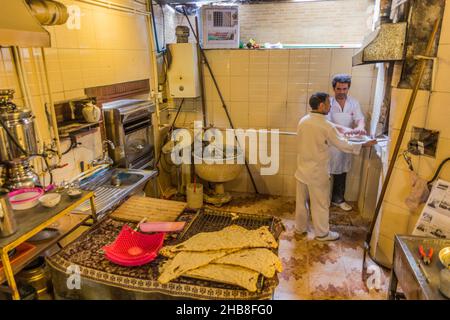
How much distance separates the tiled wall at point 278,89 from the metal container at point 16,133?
2.45 meters

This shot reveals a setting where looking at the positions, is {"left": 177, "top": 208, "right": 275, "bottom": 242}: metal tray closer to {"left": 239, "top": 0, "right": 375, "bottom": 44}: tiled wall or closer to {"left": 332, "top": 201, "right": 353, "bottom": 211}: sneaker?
{"left": 332, "top": 201, "right": 353, "bottom": 211}: sneaker

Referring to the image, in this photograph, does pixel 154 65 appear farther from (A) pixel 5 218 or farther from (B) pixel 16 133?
(A) pixel 5 218

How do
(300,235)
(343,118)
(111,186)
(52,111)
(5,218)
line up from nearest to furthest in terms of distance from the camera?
(5,218) < (52,111) < (111,186) < (300,235) < (343,118)

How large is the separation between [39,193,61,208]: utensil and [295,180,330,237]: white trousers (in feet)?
6.91

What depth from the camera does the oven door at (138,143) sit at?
289 cm

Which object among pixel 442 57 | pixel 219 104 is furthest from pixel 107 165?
pixel 442 57

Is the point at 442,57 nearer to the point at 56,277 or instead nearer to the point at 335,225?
the point at 335,225

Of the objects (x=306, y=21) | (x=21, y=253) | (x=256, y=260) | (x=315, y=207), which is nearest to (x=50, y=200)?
(x=21, y=253)

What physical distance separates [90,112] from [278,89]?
2.23 m

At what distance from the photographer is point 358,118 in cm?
340

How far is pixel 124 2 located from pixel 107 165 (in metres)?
1.50

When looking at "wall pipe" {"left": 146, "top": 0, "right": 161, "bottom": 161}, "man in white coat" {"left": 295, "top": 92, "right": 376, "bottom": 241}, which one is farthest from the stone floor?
"wall pipe" {"left": 146, "top": 0, "right": 161, "bottom": 161}

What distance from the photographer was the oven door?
2886 mm

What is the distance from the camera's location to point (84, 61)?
2402 mm
